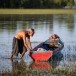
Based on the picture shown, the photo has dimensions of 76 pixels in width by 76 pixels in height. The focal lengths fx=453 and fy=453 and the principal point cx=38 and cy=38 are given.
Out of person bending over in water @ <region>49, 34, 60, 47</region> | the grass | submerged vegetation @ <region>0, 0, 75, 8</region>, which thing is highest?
the grass

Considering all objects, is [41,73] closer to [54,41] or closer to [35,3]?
[54,41]

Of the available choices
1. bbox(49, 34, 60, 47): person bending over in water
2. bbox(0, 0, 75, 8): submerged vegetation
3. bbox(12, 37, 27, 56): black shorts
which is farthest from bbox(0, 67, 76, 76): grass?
bbox(0, 0, 75, 8): submerged vegetation

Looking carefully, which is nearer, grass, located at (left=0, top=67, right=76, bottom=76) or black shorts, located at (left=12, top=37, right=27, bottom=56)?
grass, located at (left=0, top=67, right=76, bottom=76)

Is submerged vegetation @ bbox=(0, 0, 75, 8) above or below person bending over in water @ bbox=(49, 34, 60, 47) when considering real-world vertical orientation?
below

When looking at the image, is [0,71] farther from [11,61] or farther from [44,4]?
[44,4]

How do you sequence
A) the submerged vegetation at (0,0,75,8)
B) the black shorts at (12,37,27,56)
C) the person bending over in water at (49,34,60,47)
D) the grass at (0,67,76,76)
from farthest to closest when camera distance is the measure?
the submerged vegetation at (0,0,75,8), the person bending over in water at (49,34,60,47), the black shorts at (12,37,27,56), the grass at (0,67,76,76)

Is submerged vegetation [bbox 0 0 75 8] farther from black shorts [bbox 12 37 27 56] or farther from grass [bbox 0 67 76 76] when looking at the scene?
grass [bbox 0 67 76 76]

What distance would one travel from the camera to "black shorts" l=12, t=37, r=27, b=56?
56.7 ft

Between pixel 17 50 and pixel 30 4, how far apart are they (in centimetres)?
8797

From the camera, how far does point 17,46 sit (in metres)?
17.3

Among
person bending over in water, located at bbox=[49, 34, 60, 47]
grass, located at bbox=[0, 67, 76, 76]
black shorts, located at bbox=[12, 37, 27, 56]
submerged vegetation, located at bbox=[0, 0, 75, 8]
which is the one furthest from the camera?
submerged vegetation, located at bbox=[0, 0, 75, 8]

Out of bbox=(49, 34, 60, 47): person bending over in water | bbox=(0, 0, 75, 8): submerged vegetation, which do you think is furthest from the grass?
bbox=(0, 0, 75, 8): submerged vegetation

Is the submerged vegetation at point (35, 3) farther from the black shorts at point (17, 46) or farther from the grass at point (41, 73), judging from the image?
the grass at point (41, 73)

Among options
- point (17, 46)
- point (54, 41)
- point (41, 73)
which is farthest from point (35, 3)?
point (41, 73)
